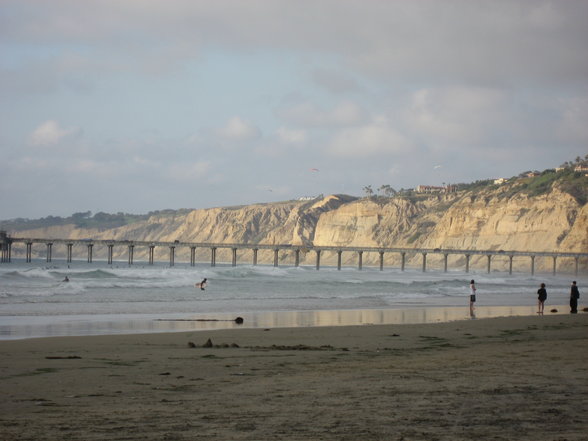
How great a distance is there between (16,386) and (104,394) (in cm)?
120

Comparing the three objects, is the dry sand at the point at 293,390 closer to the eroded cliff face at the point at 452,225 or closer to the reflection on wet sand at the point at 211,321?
the reflection on wet sand at the point at 211,321

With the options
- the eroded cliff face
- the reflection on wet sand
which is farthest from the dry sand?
the eroded cliff face

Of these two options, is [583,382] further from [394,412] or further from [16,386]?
[16,386]

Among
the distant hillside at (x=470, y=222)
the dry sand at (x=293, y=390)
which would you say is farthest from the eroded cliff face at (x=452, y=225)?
the dry sand at (x=293, y=390)

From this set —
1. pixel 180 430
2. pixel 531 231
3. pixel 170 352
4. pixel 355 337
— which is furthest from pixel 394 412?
pixel 531 231

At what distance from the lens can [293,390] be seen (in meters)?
7.58

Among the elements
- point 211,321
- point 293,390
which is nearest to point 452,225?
point 211,321

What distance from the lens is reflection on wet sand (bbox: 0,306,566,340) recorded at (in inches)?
639

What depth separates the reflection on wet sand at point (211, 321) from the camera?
16.2m

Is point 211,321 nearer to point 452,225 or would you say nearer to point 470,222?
point 470,222

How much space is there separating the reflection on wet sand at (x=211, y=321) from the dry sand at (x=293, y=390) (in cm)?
248

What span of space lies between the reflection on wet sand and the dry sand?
2.48 m

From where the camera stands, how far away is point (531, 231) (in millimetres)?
118500

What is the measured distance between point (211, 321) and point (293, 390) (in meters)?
12.3
